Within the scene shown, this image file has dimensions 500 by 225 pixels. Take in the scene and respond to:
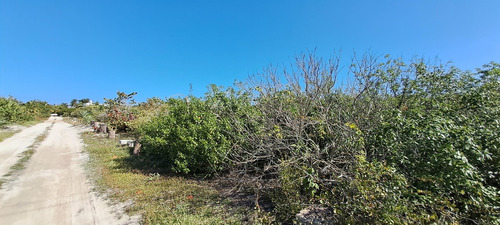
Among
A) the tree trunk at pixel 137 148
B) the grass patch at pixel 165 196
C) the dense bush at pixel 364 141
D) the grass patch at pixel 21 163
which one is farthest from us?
the tree trunk at pixel 137 148

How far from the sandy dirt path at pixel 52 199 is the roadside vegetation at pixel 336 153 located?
39 cm

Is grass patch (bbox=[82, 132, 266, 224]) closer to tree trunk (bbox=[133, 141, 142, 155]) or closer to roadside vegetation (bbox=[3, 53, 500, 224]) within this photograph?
roadside vegetation (bbox=[3, 53, 500, 224])

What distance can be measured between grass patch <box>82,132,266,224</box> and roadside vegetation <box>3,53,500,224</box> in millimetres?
20

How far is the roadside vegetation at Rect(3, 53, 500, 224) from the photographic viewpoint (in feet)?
6.81

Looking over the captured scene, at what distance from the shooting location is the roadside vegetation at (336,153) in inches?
81.7

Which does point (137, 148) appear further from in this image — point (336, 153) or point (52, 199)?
point (336, 153)

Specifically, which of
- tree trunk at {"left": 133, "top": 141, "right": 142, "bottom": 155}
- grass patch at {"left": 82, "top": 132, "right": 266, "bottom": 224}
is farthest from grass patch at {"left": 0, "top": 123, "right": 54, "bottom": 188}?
tree trunk at {"left": 133, "top": 141, "right": 142, "bottom": 155}

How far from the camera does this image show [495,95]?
3.01m

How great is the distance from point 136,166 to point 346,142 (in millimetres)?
5285

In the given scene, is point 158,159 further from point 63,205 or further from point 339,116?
point 339,116

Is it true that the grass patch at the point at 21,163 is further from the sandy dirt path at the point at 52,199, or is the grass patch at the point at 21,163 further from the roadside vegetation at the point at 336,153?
the roadside vegetation at the point at 336,153

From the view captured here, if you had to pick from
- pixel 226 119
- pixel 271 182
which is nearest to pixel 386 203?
pixel 271 182

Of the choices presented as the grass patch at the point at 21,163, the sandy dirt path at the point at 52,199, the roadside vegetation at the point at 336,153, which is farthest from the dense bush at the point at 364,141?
the grass patch at the point at 21,163

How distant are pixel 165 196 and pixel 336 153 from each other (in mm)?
2947
